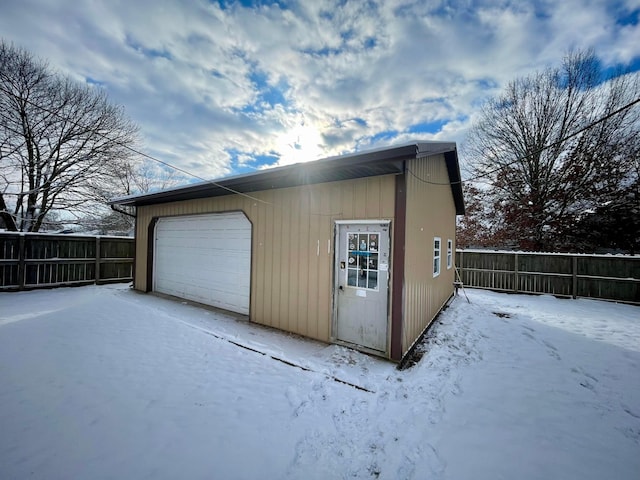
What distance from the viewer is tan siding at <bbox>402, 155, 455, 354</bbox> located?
3.95 metres

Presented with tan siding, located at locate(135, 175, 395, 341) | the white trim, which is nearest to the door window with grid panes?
the white trim

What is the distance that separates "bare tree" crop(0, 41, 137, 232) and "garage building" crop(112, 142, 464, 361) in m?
7.80

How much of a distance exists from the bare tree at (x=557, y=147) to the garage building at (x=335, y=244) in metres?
8.32

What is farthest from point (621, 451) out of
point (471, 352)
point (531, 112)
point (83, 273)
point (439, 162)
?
point (531, 112)

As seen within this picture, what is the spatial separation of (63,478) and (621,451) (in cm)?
438

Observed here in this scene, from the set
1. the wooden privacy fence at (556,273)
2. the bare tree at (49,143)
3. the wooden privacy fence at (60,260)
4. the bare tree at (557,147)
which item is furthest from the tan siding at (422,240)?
the bare tree at (49,143)

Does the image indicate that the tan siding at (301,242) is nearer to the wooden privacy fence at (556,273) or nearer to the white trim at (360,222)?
the white trim at (360,222)

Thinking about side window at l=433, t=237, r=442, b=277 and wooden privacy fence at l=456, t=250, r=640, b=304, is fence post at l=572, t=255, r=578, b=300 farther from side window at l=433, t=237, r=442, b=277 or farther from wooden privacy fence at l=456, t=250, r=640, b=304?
side window at l=433, t=237, r=442, b=277

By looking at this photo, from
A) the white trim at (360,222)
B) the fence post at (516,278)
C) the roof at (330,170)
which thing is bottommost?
the fence post at (516,278)

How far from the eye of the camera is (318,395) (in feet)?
9.57

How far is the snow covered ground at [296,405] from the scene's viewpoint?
2.01m

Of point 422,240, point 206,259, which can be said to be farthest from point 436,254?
point 206,259

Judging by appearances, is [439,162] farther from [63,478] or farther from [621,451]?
[63,478]

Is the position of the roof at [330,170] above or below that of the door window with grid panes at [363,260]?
above
